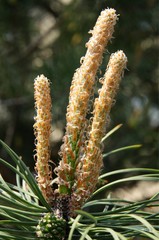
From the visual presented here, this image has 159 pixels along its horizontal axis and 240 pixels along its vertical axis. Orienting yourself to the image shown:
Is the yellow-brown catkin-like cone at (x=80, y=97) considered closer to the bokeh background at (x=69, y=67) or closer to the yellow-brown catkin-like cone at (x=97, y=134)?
the yellow-brown catkin-like cone at (x=97, y=134)

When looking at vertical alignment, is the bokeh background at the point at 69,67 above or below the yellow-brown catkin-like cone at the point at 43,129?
above

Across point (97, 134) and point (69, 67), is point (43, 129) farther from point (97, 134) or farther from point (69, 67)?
point (69, 67)

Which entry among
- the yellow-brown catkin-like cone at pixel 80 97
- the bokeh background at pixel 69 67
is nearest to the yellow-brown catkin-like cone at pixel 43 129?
the yellow-brown catkin-like cone at pixel 80 97

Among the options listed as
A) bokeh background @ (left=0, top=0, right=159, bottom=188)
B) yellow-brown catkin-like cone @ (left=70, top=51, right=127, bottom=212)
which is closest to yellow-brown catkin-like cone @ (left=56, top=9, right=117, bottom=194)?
yellow-brown catkin-like cone @ (left=70, top=51, right=127, bottom=212)

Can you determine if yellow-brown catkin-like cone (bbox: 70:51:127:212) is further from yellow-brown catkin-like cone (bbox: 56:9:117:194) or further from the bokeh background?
the bokeh background

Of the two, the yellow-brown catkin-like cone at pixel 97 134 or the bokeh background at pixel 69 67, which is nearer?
the yellow-brown catkin-like cone at pixel 97 134

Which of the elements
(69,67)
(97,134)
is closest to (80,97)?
(97,134)

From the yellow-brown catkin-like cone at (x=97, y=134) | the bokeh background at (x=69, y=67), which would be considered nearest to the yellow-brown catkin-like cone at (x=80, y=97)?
the yellow-brown catkin-like cone at (x=97, y=134)
